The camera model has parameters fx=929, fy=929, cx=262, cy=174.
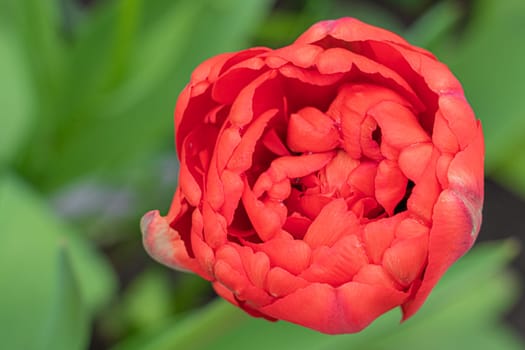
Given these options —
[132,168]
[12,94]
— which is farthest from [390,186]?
[132,168]

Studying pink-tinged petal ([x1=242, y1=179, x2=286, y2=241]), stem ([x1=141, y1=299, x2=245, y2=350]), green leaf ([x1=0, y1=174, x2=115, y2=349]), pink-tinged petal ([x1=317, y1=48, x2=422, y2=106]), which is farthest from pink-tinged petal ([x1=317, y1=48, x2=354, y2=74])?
green leaf ([x1=0, y1=174, x2=115, y2=349])

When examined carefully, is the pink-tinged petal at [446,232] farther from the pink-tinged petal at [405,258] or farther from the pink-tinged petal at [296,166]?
the pink-tinged petal at [296,166]

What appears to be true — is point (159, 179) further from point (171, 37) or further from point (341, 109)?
point (341, 109)

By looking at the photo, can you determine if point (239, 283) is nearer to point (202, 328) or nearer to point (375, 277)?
point (375, 277)

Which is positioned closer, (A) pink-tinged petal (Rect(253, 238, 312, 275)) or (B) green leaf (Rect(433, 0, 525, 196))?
(A) pink-tinged petal (Rect(253, 238, 312, 275))

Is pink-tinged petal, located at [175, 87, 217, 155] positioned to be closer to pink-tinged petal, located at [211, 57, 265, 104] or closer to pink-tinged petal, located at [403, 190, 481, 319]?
pink-tinged petal, located at [211, 57, 265, 104]
